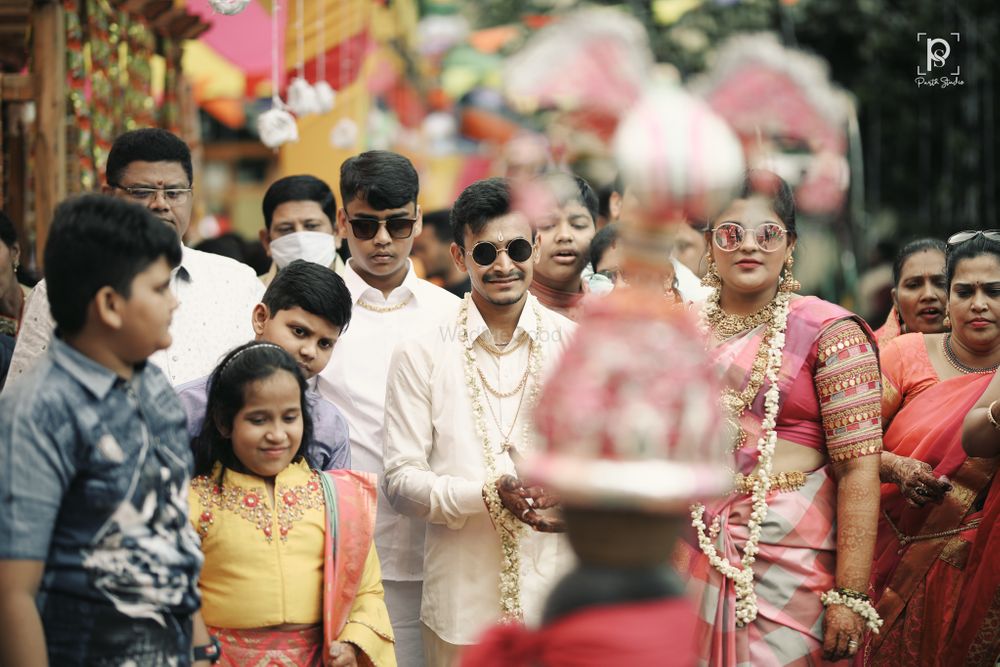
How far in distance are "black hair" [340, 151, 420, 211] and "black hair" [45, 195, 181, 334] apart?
1.87m

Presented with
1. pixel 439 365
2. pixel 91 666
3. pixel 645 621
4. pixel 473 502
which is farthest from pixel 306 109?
pixel 645 621

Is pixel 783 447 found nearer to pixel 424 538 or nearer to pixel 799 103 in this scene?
pixel 424 538

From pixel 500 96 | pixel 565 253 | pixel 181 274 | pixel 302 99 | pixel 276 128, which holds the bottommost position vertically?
pixel 181 274

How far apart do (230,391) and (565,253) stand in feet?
5.90

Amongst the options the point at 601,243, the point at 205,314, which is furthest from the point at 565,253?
the point at 205,314

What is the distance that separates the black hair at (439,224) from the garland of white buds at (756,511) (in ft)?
12.5

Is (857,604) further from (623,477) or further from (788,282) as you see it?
(623,477)

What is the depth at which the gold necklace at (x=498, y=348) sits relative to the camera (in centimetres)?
396

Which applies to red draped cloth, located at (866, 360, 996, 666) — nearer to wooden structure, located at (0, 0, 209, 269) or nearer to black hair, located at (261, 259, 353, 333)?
Answer: black hair, located at (261, 259, 353, 333)

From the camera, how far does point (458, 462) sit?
12.6 ft

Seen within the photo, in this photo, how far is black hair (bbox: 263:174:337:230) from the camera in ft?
17.5

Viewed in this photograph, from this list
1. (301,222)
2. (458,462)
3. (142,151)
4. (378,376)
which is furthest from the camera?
(301,222)

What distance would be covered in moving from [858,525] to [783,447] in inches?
12.4

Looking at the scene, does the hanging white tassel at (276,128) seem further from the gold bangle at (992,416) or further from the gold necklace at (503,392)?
the gold bangle at (992,416)
